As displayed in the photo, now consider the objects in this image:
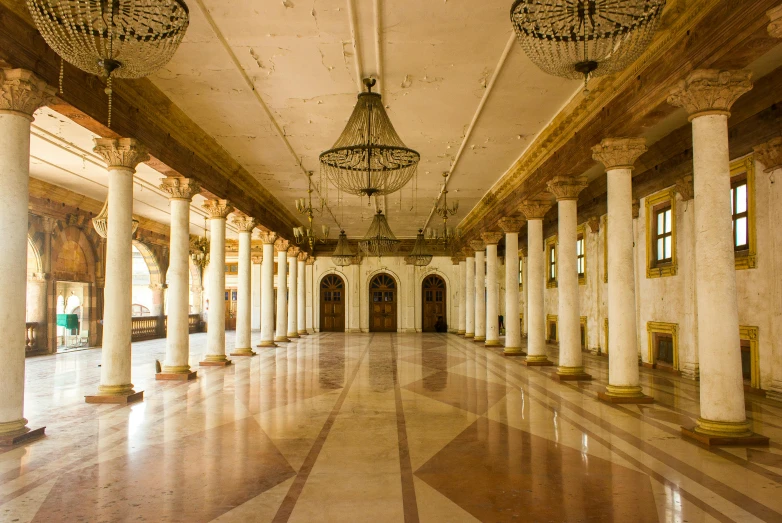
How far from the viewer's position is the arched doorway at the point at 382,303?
26562 mm

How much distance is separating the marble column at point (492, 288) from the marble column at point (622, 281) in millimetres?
8599

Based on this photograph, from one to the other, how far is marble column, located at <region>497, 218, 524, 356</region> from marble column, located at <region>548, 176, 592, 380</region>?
399cm

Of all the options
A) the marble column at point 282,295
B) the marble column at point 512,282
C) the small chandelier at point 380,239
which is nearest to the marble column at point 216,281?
the small chandelier at point 380,239

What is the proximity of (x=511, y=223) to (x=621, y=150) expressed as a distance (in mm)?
6397

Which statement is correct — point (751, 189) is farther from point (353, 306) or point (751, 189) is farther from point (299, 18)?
point (353, 306)

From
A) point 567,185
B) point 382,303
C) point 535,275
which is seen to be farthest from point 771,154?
point 382,303

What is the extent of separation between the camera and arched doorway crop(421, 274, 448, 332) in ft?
87.5

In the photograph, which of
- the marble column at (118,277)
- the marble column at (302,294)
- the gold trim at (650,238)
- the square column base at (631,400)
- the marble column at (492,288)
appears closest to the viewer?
the square column base at (631,400)

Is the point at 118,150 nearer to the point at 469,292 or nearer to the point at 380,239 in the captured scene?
the point at 380,239

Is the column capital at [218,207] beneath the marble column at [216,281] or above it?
above

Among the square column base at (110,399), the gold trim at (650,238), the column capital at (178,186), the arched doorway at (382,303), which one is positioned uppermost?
the column capital at (178,186)

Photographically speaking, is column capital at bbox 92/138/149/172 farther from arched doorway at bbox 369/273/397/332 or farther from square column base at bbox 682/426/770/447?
arched doorway at bbox 369/273/397/332

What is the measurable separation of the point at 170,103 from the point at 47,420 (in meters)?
4.73

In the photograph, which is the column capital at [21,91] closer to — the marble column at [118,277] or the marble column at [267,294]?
the marble column at [118,277]
